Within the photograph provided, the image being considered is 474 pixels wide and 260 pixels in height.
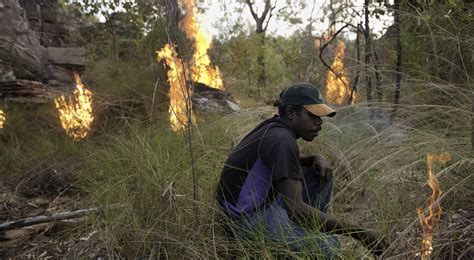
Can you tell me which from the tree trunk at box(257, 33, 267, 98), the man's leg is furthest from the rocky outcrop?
the tree trunk at box(257, 33, 267, 98)

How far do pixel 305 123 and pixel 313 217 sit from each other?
1.90ft

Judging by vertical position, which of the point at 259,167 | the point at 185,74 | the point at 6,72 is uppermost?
the point at 6,72

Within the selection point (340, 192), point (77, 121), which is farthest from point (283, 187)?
point (77, 121)

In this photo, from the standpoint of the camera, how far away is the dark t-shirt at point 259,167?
2223 millimetres

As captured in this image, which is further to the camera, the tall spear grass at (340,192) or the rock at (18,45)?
the rock at (18,45)

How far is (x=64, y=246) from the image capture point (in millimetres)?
Result: 3191

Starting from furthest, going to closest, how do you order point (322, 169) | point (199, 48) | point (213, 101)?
point (213, 101) → point (199, 48) → point (322, 169)

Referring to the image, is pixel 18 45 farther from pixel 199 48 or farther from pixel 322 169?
pixel 322 169

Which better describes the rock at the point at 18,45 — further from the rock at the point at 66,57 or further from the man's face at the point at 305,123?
the man's face at the point at 305,123

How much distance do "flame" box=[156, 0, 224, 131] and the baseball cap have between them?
2.24 feet

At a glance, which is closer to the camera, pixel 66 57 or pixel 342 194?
pixel 342 194

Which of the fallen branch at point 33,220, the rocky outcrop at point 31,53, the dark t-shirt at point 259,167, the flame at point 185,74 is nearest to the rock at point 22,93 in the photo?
the rocky outcrop at point 31,53

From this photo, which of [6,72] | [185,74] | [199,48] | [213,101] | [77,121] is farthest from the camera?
[6,72]

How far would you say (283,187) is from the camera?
86.8 inches
